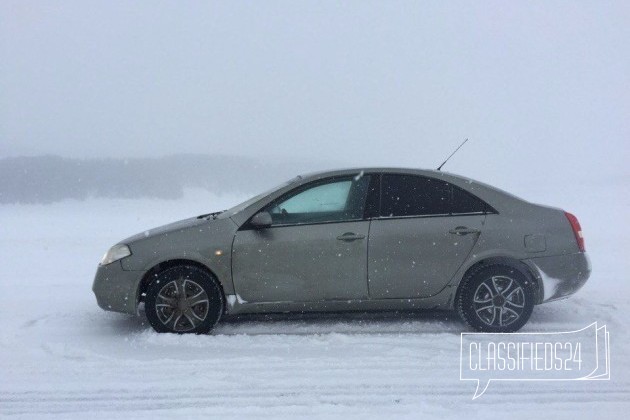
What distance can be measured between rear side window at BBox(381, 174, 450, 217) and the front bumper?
2.34 m

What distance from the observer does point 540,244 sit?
5.63 m

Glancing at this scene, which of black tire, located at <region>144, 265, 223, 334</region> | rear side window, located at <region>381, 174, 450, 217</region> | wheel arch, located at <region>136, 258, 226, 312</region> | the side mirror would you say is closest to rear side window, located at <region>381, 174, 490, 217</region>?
rear side window, located at <region>381, 174, 450, 217</region>

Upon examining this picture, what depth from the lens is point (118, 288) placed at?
18.3 feet

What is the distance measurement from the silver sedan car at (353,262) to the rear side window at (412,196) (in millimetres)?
13

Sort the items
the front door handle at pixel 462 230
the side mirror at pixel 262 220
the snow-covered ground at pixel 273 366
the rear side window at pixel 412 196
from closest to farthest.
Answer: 1. the snow-covered ground at pixel 273 366
2. the side mirror at pixel 262 220
3. the front door handle at pixel 462 230
4. the rear side window at pixel 412 196

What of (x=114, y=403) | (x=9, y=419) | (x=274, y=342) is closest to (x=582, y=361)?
(x=274, y=342)

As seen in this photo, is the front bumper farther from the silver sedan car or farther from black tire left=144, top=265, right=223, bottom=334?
black tire left=144, top=265, right=223, bottom=334

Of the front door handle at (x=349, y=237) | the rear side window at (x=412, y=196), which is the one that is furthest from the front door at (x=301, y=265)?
the rear side window at (x=412, y=196)

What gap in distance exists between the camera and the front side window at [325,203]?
5.68 metres

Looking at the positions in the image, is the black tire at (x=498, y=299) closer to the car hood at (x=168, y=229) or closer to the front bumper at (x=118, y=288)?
the car hood at (x=168, y=229)

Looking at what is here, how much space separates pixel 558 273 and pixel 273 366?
9.02 ft

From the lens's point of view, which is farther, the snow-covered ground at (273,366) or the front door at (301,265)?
the front door at (301,265)

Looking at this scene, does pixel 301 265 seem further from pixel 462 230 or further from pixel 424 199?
pixel 462 230

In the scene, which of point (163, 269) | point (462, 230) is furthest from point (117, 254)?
point (462, 230)
